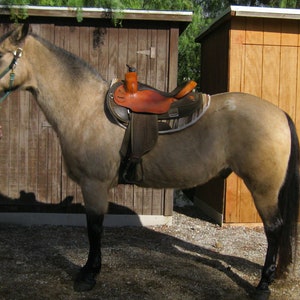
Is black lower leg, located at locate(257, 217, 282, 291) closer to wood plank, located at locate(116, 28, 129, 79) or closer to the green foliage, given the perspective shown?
wood plank, located at locate(116, 28, 129, 79)

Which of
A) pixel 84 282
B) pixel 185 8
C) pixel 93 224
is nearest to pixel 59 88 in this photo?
pixel 93 224

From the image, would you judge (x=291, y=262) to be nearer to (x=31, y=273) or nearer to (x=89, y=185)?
(x=89, y=185)

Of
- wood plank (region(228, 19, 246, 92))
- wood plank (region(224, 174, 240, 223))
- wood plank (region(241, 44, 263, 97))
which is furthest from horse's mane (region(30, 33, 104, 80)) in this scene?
wood plank (region(224, 174, 240, 223))

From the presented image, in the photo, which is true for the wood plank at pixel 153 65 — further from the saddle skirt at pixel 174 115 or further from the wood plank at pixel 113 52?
the saddle skirt at pixel 174 115

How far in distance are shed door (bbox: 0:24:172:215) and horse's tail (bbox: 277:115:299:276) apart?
8.16 ft

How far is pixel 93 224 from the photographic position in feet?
10.9

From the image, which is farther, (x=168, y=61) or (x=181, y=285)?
(x=168, y=61)

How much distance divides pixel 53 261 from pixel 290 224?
2.36m

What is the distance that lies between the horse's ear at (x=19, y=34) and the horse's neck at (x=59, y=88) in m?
0.09

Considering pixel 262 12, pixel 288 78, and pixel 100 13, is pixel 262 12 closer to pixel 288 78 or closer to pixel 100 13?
pixel 288 78

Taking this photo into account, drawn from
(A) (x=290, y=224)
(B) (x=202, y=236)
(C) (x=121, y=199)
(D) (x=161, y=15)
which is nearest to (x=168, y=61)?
(D) (x=161, y=15)

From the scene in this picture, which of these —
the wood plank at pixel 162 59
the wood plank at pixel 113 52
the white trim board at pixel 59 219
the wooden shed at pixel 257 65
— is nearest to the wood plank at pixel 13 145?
the white trim board at pixel 59 219

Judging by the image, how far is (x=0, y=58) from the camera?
10.3ft

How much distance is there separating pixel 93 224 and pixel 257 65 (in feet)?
10.9
